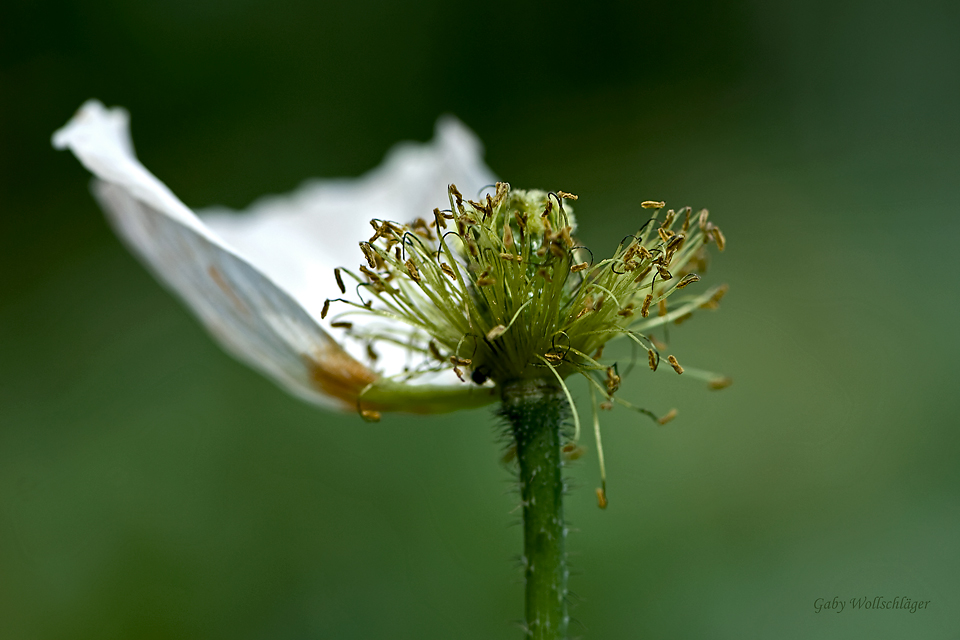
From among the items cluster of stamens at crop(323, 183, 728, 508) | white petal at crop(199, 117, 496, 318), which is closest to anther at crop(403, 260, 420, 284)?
cluster of stamens at crop(323, 183, 728, 508)

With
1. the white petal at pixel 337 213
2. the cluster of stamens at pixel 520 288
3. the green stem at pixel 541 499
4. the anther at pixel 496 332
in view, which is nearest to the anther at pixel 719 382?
the cluster of stamens at pixel 520 288

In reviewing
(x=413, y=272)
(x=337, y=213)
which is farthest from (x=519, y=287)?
(x=337, y=213)

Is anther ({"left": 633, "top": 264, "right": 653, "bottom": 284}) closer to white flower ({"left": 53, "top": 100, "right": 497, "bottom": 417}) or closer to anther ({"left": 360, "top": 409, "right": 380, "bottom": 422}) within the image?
white flower ({"left": 53, "top": 100, "right": 497, "bottom": 417})

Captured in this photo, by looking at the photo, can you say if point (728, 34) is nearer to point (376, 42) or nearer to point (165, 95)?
point (376, 42)

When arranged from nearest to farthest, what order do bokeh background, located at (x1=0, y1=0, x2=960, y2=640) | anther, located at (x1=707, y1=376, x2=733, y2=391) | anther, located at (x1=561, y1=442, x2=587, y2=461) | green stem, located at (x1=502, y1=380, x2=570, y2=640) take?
1. green stem, located at (x1=502, y1=380, x2=570, y2=640)
2. anther, located at (x1=561, y1=442, x2=587, y2=461)
3. anther, located at (x1=707, y1=376, x2=733, y2=391)
4. bokeh background, located at (x1=0, y1=0, x2=960, y2=640)

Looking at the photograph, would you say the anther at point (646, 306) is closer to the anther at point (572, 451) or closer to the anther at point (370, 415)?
the anther at point (572, 451)

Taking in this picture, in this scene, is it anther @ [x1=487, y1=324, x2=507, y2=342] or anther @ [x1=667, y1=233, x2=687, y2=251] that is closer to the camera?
anther @ [x1=487, y1=324, x2=507, y2=342]
